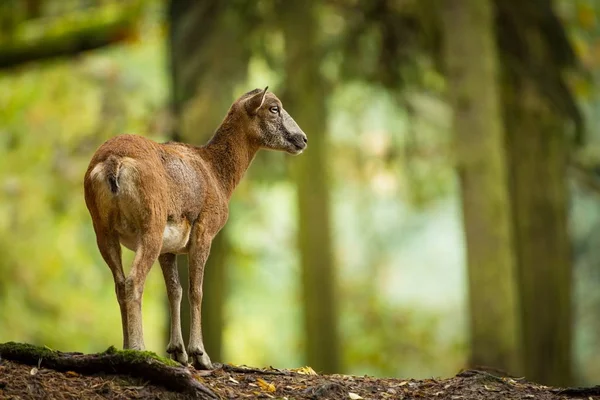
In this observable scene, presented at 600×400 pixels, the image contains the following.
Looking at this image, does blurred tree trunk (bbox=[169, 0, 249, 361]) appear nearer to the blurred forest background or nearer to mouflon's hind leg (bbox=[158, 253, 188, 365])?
the blurred forest background

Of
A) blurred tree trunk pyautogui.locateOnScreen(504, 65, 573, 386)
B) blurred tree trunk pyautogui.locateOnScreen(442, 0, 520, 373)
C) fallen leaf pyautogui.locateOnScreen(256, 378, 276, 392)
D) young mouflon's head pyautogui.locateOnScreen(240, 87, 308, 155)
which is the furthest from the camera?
blurred tree trunk pyautogui.locateOnScreen(504, 65, 573, 386)

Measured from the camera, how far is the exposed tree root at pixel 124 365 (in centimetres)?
526

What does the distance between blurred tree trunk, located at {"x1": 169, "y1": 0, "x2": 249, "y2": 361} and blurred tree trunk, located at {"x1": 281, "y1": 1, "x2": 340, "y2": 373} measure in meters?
1.04

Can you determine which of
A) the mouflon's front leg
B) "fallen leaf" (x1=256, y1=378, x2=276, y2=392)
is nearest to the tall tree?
the mouflon's front leg

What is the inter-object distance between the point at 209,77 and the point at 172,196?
17.4ft

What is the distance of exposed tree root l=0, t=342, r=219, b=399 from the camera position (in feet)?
17.3

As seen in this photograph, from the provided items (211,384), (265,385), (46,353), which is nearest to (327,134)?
(265,385)

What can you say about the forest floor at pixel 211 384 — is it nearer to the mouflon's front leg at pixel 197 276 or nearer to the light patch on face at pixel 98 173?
the mouflon's front leg at pixel 197 276

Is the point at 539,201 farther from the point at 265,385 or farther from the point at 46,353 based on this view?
the point at 46,353

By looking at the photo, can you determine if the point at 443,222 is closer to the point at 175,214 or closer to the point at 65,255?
the point at 65,255

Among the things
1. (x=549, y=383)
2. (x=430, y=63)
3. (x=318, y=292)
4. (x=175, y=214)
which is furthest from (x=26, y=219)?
(x=175, y=214)

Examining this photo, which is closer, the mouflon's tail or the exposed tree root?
the exposed tree root

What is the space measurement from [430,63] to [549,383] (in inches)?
175

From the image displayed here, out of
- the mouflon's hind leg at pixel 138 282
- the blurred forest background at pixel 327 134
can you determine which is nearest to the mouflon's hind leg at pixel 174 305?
the mouflon's hind leg at pixel 138 282
